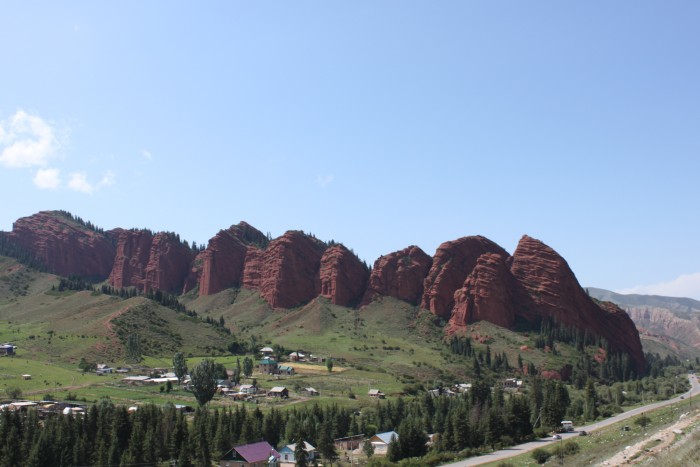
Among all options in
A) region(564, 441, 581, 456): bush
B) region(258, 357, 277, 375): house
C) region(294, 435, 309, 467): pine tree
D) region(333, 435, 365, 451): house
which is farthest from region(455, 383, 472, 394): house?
region(564, 441, 581, 456): bush

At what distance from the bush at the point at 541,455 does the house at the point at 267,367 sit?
336ft

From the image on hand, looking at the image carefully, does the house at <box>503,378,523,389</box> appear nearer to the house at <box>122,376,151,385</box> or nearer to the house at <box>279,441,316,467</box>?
the house at <box>279,441,316,467</box>

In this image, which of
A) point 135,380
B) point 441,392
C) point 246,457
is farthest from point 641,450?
point 135,380

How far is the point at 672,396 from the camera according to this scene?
487 ft

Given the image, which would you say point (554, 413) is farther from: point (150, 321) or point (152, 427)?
point (150, 321)

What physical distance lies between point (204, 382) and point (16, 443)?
149 feet

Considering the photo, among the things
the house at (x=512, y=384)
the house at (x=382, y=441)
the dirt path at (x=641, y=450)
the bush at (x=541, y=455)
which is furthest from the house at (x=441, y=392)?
the dirt path at (x=641, y=450)

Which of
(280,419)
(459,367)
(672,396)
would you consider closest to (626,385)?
(672,396)

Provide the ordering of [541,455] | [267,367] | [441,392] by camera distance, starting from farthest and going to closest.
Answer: [267,367] → [441,392] → [541,455]

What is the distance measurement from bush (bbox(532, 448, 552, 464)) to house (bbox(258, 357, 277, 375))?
102274mm

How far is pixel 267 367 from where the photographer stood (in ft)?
552

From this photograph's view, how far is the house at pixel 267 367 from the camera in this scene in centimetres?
16712

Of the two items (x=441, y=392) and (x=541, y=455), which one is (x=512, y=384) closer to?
(x=441, y=392)

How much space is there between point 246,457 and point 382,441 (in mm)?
23844
